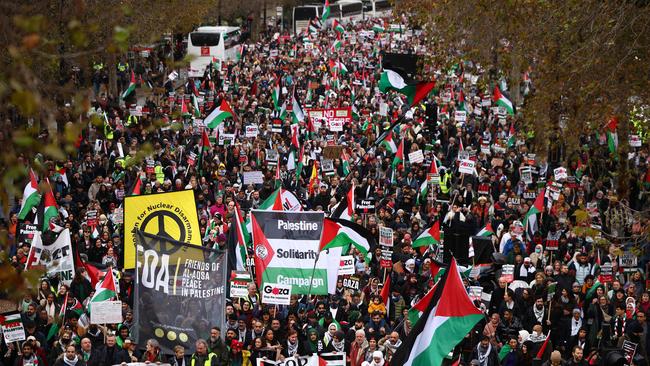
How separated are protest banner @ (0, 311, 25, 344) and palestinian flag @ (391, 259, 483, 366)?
16.7 feet

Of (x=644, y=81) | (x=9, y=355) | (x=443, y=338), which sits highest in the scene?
(x=644, y=81)

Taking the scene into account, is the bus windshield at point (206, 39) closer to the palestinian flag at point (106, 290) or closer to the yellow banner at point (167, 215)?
the yellow banner at point (167, 215)

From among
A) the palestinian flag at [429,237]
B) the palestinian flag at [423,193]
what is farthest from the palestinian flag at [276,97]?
the palestinian flag at [429,237]

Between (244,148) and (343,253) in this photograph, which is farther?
(244,148)

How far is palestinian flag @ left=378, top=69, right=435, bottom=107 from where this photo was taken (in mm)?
30297

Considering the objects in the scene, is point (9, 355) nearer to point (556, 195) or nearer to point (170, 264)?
point (170, 264)

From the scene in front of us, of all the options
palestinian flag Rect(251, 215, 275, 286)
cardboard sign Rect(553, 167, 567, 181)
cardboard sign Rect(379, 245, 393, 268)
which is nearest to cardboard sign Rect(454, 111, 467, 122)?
cardboard sign Rect(553, 167, 567, 181)

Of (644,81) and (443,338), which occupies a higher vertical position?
(644,81)

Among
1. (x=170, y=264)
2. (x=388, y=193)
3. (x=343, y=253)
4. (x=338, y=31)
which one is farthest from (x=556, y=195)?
(x=338, y=31)

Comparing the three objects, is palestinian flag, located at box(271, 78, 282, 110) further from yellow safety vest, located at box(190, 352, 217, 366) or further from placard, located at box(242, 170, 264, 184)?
yellow safety vest, located at box(190, 352, 217, 366)

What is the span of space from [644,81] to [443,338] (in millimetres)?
9639

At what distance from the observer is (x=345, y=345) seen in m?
16.0

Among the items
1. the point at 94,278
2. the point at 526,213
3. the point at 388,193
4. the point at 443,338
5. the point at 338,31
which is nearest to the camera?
the point at 443,338

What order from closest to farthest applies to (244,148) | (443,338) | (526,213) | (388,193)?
(443,338) → (526,213) → (388,193) → (244,148)
